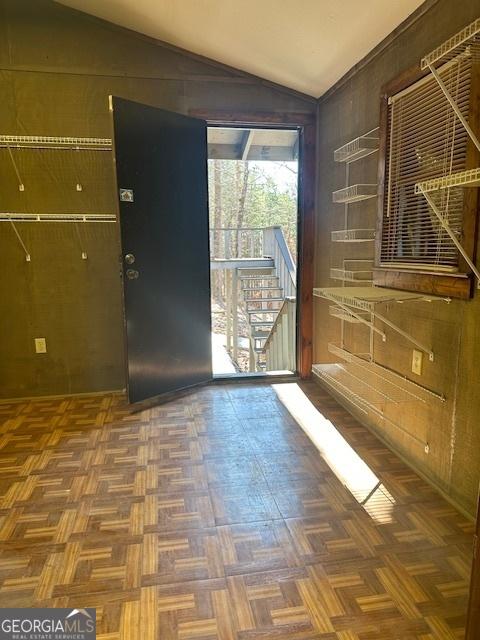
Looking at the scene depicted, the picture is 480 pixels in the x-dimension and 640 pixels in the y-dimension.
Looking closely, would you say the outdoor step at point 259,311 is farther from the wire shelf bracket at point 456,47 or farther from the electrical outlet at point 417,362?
the wire shelf bracket at point 456,47

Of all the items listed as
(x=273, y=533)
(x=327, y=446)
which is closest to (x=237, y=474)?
(x=273, y=533)

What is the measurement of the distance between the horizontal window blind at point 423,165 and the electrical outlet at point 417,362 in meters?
0.42

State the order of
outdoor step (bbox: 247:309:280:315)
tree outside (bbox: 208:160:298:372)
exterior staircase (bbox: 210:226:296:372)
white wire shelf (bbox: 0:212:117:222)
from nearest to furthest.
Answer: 1. white wire shelf (bbox: 0:212:117:222)
2. exterior staircase (bbox: 210:226:296:372)
3. outdoor step (bbox: 247:309:280:315)
4. tree outside (bbox: 208:160:298:372)

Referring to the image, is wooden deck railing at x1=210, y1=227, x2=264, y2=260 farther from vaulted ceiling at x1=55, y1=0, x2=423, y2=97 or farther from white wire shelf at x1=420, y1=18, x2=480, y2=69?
white wire shelf at x1=420, y1=18, x2=480, y2=69

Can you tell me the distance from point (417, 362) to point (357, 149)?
1.32m

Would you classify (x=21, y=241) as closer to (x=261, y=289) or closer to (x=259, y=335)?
(x=261, y=289)

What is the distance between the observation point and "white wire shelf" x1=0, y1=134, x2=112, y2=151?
2842 mm

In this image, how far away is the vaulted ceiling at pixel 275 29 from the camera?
2070 millimetres

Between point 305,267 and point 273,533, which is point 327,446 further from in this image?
point 305,267

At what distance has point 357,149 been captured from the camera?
2471mm

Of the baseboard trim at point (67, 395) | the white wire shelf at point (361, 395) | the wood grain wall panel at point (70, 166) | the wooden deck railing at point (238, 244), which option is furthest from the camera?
the wooden deck railing at point (238, 244)

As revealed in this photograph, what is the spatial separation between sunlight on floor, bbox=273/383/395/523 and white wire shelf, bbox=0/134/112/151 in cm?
225

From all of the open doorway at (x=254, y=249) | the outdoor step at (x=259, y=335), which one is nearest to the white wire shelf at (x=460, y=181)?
the open doorway at (x=254, y=249)

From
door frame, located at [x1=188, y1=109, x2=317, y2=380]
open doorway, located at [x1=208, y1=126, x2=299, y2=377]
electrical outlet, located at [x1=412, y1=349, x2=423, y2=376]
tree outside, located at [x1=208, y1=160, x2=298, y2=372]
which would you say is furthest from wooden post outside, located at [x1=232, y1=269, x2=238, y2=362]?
electrical outlet, located at [x1=412, y1=349, x2=423, y2=376]
